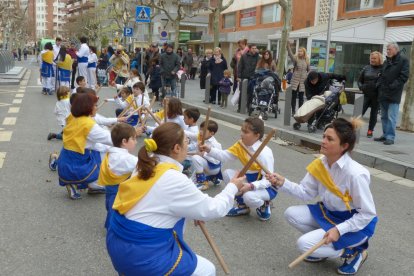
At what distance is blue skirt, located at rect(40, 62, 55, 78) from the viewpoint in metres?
16.0

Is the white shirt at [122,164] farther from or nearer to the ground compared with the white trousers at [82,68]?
nearer to the ground

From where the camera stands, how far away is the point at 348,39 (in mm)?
20141

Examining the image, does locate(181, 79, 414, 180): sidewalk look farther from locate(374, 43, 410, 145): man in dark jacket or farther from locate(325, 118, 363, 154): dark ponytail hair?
locate(325, 118, 363, 154): dark ponytail hair

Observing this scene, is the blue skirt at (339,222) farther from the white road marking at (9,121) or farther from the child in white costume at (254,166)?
the white road marking at (9,121)

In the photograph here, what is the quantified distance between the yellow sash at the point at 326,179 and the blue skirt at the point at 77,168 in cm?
257

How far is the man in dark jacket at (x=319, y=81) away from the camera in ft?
32.7

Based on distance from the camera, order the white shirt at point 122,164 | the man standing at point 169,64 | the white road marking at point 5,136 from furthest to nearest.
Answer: the man standing at point 169,64 → the white road marking at point 5,136 → the white shirt at point 122,164

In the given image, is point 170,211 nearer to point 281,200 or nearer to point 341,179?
point 341,179

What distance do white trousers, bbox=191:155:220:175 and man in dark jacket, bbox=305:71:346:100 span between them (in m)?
5.09

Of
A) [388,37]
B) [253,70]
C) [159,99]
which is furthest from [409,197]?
[388,37]

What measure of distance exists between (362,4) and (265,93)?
15013 mm

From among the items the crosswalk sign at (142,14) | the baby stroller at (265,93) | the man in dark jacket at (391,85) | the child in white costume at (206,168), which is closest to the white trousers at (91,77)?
the crosswalk sign at (142,14)

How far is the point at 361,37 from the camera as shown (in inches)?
805

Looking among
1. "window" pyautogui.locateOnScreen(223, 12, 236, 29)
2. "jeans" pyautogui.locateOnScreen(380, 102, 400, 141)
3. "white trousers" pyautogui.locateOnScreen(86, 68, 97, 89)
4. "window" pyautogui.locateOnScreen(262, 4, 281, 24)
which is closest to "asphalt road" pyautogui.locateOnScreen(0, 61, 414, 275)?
"jeans" pyautogui.locateOnScreen(380, 102, 400, 141)
